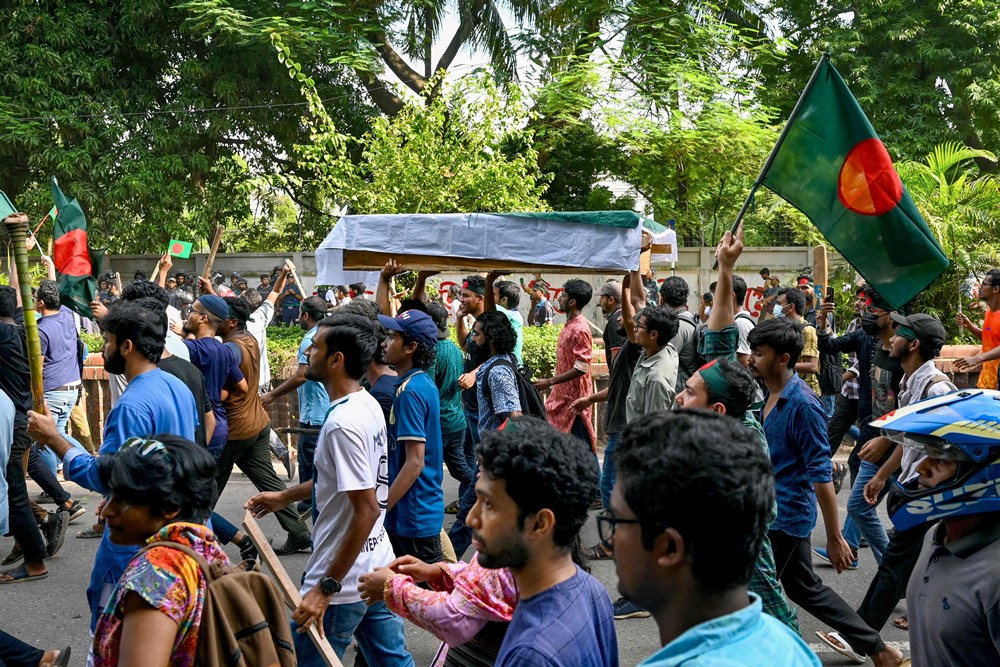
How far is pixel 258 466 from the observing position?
6.66 metres

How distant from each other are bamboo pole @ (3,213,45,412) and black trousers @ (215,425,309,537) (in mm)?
2273

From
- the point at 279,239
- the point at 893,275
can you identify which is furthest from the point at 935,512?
the point at 279,239

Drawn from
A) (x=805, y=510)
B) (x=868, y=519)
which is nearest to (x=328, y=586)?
(x=805, y=510)

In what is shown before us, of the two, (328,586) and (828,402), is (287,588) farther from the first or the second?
(828,402)

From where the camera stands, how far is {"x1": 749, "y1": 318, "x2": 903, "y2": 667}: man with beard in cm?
434

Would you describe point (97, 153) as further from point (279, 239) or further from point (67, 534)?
point (67, 534)

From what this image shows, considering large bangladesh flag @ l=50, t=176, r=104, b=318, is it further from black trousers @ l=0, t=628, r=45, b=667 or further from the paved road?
black trousers @ l=0, t=628, r=45, b=667

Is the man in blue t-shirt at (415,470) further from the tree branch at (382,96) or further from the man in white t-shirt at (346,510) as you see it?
the tree branch at (382,96)

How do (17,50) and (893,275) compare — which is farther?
(17,50)

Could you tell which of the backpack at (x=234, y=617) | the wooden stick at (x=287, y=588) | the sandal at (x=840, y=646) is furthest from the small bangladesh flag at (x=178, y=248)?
the backpack at (x=234, y=617)

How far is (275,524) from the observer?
743 cm

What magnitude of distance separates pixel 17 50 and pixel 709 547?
23543 mm

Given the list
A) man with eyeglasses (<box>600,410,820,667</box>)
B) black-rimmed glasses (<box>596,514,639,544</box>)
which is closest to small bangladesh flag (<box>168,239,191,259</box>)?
black-rimmed glasses (<box>596,514,639,544</box>)

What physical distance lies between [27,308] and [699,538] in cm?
369
